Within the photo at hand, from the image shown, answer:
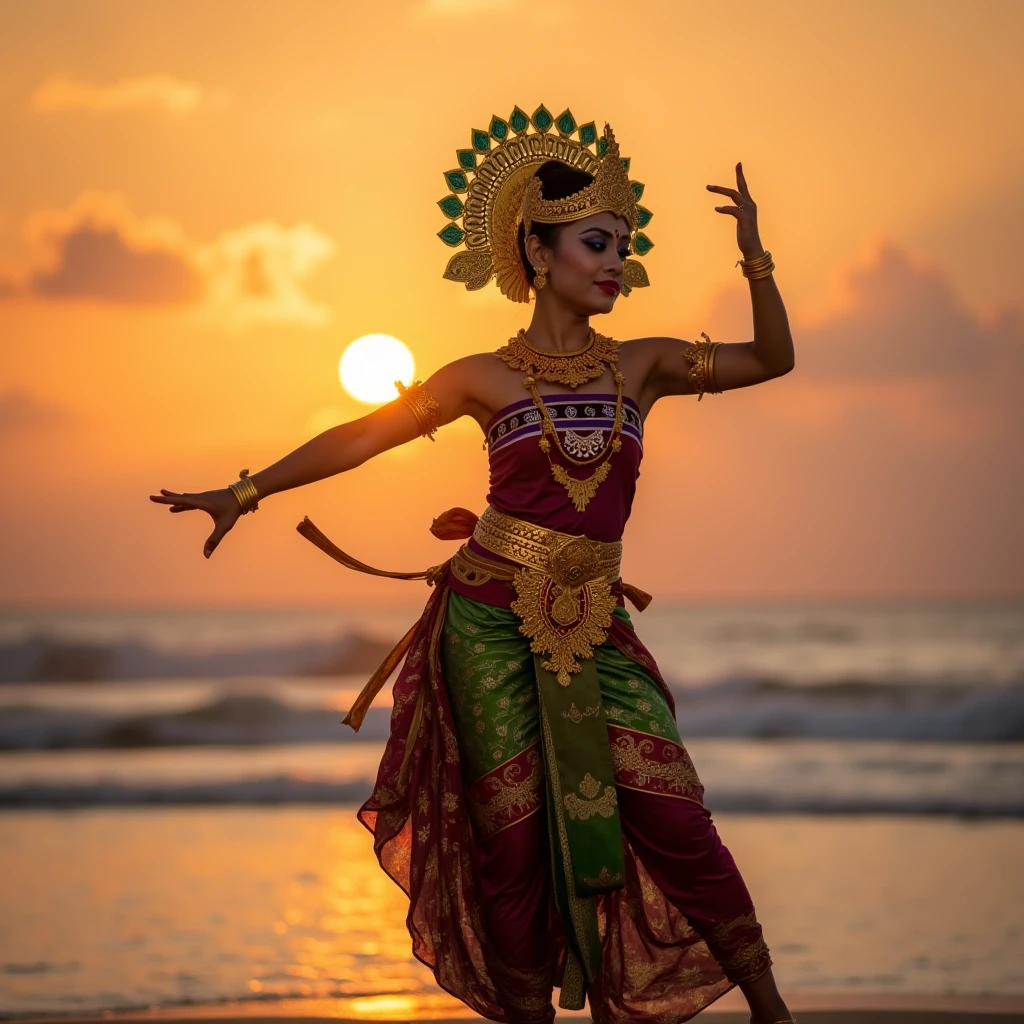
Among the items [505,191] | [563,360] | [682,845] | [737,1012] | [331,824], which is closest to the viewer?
[682,845]

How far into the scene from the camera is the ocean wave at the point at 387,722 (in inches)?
591

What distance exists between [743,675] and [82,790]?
11875mm

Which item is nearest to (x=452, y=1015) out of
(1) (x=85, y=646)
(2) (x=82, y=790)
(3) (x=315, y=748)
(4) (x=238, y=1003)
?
(4) (x=238, y=1003)

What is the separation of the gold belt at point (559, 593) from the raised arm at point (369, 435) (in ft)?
1.11

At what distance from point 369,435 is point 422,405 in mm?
155

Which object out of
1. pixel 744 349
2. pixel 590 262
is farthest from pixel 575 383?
pixel 744 349

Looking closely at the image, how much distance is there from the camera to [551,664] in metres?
4.25

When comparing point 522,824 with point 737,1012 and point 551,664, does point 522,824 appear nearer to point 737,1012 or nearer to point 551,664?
point 551,664

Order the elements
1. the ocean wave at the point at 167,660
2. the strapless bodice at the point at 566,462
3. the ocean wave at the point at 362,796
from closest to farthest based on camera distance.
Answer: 1. the strapless bodice at the point at 566,462
2. the ocean wave at the point at 362,796
3. the ocean wave at the point at 167,660

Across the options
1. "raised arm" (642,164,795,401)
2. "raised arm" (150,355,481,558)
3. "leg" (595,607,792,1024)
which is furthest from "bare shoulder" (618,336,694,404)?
"leg" (595,607,792,1024)

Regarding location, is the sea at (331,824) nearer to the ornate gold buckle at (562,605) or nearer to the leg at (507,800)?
the leg at (507,800)

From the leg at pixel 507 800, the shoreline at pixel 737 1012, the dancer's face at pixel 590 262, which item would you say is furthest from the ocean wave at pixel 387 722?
the dancer's face at pixel 590 262

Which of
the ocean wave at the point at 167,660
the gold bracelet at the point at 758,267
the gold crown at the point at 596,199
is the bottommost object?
the gold bracelet at the point at 758,267

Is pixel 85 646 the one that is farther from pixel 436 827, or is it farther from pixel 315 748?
pixel 436 827
